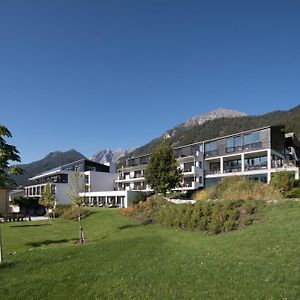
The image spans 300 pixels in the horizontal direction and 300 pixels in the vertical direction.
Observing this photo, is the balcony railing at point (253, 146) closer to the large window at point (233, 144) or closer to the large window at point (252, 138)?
the large window at point (252, 138)

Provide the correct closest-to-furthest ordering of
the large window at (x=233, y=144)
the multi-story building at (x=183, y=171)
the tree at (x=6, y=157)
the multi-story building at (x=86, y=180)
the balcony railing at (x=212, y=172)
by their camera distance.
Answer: the tree at (x=6, y=157) < the large window at (x=233, y=144) < the balcony railing at (x=212, y=172) < the multi-story building at (x=183, y=171) < the multi-story building at (x=86, y=180)

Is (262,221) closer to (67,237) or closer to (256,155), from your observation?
(67,237)

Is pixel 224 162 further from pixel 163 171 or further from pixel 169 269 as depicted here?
pixel 169 269

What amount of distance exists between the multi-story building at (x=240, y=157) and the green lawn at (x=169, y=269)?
33704 mm

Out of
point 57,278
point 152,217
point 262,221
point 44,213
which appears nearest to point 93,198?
point 44,213

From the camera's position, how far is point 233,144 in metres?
59.8

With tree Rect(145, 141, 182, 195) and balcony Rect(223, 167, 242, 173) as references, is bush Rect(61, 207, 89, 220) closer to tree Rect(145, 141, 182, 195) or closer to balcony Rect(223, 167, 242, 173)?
tree Rect(145, 141, 182, 195)

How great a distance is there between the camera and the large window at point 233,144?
5862cm

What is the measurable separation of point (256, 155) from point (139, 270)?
45980 millimetres

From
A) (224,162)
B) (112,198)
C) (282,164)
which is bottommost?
(112,198)

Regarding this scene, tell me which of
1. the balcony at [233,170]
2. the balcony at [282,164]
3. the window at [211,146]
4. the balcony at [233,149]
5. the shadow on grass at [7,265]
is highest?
the window at [211,146]

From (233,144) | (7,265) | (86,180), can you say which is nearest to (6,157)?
(7,265)

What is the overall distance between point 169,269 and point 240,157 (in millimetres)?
48231

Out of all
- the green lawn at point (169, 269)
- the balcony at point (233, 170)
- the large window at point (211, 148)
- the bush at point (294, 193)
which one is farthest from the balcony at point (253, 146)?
the green lawn at point (169, 269)
